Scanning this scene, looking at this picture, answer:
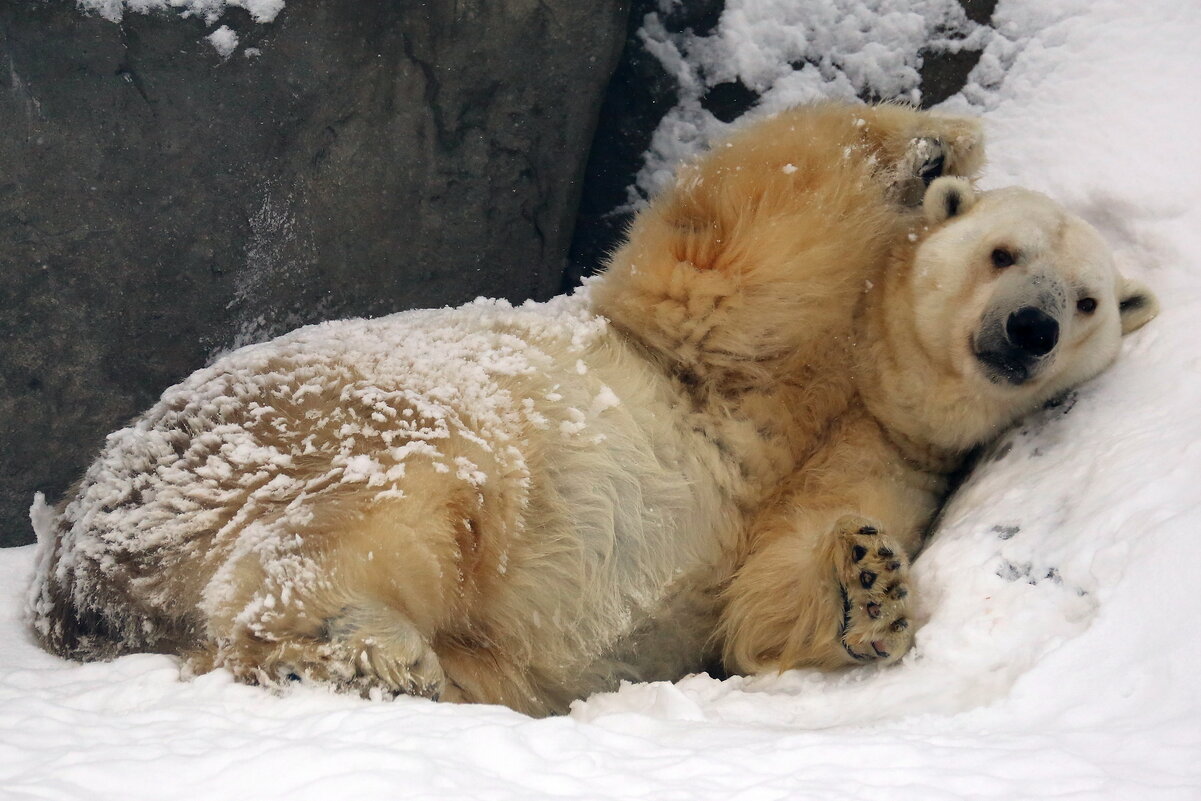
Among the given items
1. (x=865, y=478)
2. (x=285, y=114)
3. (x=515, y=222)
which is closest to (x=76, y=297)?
(x=285, y=114)

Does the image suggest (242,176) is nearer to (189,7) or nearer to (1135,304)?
(189,7)

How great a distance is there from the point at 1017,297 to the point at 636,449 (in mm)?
1233

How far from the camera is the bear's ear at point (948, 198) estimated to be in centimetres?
342

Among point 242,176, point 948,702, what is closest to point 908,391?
point 948,702

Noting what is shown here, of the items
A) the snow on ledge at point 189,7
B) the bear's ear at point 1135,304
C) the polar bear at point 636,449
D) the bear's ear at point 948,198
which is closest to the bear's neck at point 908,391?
the polar bear at point 636,449

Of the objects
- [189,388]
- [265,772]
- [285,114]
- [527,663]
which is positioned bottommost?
[527,663]

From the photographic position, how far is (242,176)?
4113mm

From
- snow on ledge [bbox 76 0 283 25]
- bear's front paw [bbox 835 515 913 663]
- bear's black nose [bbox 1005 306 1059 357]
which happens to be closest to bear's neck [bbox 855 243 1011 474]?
bear's black nose [bbox 1005 306 1059 357]

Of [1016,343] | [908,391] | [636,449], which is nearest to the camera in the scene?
[1016,343]

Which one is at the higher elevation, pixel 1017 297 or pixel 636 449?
pixel 1017 297

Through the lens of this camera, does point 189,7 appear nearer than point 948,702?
No

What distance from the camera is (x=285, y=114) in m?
4.09

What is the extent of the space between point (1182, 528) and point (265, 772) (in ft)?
6.31

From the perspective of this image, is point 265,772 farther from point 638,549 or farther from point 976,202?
point 976,202
